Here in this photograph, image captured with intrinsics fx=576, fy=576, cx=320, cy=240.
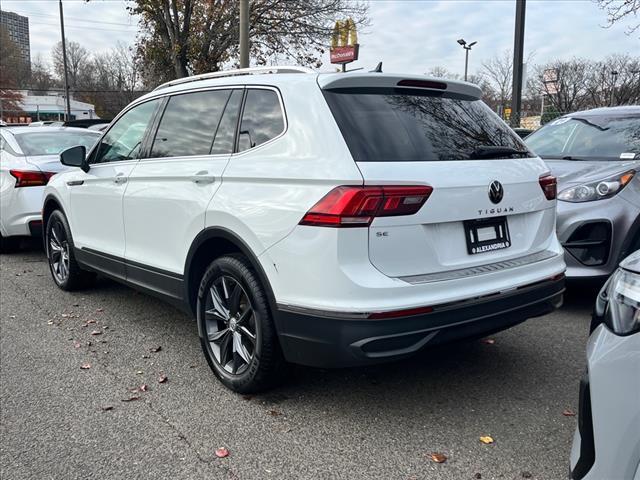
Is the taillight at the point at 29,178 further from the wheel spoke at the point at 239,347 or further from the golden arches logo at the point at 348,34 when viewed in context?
the golden arches logo at the point at 348,34

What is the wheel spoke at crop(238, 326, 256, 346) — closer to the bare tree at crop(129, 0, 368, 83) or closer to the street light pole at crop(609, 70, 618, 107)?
the bare tree at crop(129, 0, 368, 83)

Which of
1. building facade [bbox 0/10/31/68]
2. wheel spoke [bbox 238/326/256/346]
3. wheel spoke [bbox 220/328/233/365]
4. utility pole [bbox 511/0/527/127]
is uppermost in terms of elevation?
building facade [bbox 0/10/31/68]

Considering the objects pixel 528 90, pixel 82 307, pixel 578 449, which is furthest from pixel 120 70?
pixel 578 449

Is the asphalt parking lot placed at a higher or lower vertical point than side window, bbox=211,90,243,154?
lower

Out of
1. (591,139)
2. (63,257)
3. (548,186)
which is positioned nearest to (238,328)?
(548,186)

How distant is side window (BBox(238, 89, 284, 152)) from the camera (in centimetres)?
321

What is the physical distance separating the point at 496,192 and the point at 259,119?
4.58ft

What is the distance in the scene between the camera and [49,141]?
7730 millimetres

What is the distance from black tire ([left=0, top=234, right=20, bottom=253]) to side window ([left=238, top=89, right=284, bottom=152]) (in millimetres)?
5575

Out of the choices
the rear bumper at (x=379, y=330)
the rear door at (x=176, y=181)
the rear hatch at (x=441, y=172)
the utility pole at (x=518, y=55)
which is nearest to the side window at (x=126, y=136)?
the rear door at (x=176, y=181)

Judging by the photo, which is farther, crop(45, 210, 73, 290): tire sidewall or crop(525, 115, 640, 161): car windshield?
crop(45, 210, 73, 290): tire sidewall

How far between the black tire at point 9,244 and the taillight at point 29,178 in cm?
106

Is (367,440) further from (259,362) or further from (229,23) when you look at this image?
(229,23)

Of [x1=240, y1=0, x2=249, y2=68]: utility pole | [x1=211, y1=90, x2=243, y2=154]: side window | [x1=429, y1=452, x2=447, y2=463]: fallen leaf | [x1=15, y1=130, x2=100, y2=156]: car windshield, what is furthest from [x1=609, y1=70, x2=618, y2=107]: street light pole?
[x1=429, y1=452, x2=447, y2=463]: fallen leaf
